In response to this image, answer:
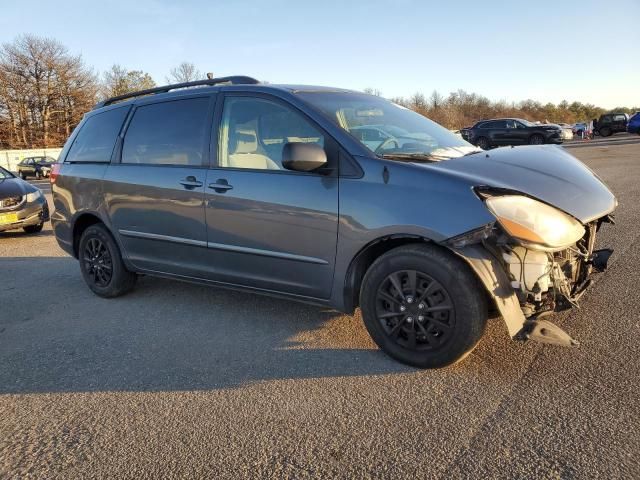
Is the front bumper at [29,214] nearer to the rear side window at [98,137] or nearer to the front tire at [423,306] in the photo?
the rear side window at [98,137]

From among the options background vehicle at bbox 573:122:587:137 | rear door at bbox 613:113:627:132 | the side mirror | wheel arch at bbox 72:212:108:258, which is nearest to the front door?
the side mirror

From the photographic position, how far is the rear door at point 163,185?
4.01m

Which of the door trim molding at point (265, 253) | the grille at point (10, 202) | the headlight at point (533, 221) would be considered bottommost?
the grille at point (10, 202)

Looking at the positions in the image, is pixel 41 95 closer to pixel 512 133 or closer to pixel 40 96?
pixel 40 96

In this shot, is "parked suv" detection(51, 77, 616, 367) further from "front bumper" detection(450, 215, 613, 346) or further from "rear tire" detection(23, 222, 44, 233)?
"rear tire" detection(23, 222, 44, 233)

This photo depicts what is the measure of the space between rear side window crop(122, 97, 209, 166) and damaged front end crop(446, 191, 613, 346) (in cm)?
223

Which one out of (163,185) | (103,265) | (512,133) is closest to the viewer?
(163,185)

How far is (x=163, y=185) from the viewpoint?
4.16 metres

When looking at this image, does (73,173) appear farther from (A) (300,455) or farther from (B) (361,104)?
(A) (300,455)

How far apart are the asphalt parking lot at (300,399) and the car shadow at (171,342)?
2cm

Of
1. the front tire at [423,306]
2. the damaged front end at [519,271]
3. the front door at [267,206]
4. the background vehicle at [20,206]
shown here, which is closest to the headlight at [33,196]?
the background vehicle at [20,206]

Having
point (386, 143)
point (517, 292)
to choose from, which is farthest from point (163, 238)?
point (517, 292)

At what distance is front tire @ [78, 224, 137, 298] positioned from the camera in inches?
187

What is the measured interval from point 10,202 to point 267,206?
6.67m
